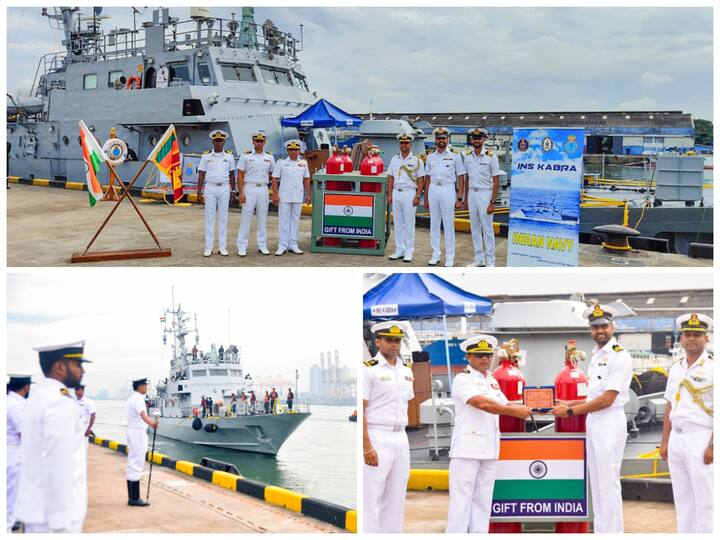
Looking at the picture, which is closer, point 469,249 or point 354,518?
point 354,518

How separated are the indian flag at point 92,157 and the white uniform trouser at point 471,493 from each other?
465cm

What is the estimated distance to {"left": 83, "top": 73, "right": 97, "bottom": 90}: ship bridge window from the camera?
710 inches

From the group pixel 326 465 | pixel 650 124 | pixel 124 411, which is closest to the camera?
pixel 124 411

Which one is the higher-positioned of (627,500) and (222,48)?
(222,48)

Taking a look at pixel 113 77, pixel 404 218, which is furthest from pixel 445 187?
pixel 113 77

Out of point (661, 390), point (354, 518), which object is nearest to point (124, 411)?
point (354, 518)

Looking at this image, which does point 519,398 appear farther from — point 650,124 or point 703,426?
point 650,124

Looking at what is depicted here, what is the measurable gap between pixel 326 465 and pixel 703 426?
49.0ft

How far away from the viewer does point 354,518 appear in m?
5.28

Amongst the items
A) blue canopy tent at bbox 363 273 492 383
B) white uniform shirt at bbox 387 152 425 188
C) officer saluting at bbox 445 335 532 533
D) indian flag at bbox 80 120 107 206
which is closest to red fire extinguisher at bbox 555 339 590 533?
officer saluting at bbox 445 335 532 533

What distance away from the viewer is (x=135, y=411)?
18.9ft

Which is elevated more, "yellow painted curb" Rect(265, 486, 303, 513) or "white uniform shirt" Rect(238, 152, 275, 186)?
"white uniform shirt" Rect(238, 152, 275, 186)

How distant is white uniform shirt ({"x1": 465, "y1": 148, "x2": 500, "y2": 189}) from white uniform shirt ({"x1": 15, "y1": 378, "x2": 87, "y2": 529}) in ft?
16.7

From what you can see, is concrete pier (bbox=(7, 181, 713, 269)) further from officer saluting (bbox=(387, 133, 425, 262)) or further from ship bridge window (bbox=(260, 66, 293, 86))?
ship bridge window (bbox=(260, 66, 293, 86))
